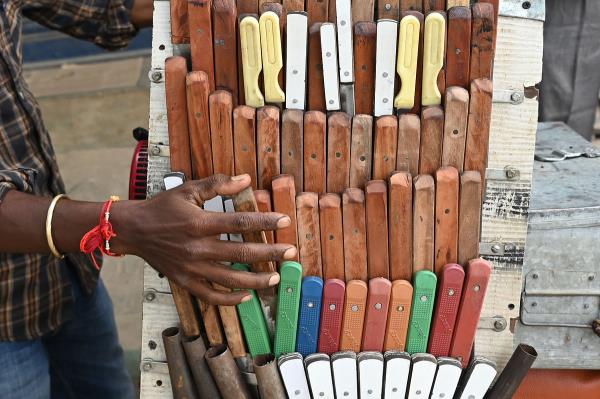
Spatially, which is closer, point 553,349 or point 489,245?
point 489,245

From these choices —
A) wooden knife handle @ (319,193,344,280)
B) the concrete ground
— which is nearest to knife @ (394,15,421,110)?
wooden knife handle @ (319,193,344,280)

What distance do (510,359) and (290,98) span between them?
0.66m

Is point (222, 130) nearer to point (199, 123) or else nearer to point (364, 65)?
point (199, 123)

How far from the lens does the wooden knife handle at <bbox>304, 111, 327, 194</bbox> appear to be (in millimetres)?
1229

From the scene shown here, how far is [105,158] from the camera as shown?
436 cm

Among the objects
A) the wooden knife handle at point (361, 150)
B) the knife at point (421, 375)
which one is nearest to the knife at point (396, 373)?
the knife at point (421, 375)

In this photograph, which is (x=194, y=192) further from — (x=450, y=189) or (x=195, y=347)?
(x=450, y=189)

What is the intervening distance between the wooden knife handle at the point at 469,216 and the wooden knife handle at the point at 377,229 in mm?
138

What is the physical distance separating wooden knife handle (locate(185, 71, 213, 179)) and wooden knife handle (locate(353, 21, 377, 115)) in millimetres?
269

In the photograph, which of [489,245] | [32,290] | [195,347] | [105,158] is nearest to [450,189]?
[489,245]

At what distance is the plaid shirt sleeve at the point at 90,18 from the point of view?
183 cm

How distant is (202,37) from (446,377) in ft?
2.58

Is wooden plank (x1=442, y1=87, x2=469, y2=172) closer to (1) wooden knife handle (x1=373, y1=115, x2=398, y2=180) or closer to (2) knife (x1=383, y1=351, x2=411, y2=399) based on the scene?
(1) wooden knife handle (x1=373, y1=115, x2=398, y2=180)

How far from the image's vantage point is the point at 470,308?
1303mm
